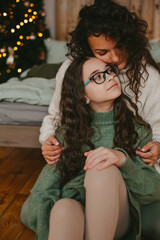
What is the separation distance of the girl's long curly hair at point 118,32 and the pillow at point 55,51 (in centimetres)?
183

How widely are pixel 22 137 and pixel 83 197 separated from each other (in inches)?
33.4

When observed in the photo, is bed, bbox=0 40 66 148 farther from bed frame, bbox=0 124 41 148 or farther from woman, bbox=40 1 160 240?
woman, bbox=40 1 160 240

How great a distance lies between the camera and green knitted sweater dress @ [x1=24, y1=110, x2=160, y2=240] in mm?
975

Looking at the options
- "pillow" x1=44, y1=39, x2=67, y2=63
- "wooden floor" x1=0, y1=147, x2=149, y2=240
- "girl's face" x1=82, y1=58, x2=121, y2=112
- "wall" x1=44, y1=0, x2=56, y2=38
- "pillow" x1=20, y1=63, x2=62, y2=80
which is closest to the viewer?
"girl's face" x1=82, y1=58, x2=121, y2=112

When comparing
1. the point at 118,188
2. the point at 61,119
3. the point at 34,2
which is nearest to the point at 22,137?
the point at 61,119

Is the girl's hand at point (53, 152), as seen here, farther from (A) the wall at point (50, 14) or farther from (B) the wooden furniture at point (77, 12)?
(A) the wall at point (50, 14)

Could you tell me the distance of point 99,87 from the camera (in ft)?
3.63

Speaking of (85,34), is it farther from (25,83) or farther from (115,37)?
(25,83)

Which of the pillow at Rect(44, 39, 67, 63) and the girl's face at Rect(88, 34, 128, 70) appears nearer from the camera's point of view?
the girl's face at Rect(88, 34, 128, 70)

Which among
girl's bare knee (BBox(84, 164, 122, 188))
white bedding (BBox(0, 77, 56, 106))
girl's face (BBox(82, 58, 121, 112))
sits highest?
girl's face (BBox(82, 58, 121, 112))

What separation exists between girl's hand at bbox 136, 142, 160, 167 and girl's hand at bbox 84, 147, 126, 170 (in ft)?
0.70

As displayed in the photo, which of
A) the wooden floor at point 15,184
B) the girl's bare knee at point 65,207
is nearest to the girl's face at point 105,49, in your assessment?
the girl's bare knee at point 65,207

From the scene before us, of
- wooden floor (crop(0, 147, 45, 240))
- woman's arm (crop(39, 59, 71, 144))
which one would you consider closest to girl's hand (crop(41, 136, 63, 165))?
woman's arm (crop(39, 59, 71, 144))

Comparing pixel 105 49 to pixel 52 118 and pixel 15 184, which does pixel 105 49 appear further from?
pixel 15 184
